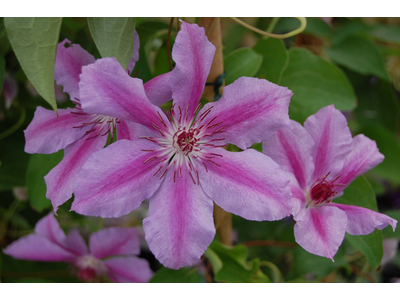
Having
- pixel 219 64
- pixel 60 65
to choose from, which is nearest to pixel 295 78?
pixel 219 64

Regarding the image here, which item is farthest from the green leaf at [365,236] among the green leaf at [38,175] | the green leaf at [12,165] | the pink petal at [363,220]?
the green leaf at [12,165]

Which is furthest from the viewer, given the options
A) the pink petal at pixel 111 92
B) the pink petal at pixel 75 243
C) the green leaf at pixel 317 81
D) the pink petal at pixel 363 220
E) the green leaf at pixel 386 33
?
the green leaf at pixel 386 33

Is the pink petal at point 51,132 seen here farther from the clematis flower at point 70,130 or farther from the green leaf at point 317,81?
the green leaf at point 317,81

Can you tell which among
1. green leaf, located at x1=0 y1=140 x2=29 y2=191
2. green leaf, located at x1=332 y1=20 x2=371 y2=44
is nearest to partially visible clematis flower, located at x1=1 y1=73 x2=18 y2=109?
green leaf, located at x1=0 y1=140 x2=29 y2=191

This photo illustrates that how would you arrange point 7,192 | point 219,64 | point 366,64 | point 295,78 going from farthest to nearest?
point 7,192, point 366,64, point 295,78, point 219,64

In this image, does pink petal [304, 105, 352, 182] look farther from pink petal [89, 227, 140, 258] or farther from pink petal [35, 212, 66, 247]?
pink petal [35, 212, 66, 247]

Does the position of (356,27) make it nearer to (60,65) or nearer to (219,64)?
Answer: (219,64)

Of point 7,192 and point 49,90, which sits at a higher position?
point 49,90
